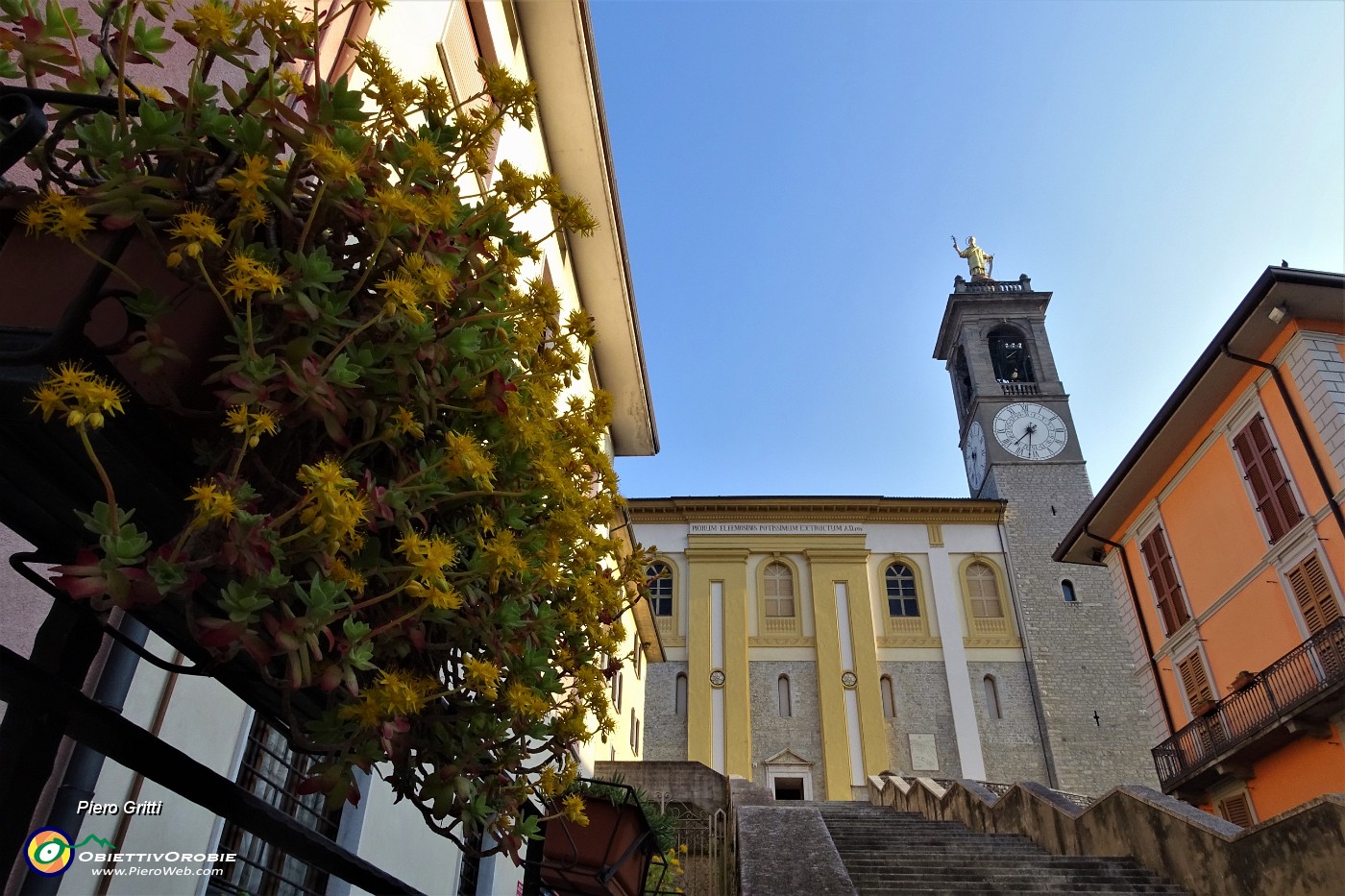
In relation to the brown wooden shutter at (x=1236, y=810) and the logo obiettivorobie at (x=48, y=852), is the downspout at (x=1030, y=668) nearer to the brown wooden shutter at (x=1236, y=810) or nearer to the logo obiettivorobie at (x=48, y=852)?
the brown wooden shutter at (x=1236, y=810)

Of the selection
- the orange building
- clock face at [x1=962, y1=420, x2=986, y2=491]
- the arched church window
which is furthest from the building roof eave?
the arched church window

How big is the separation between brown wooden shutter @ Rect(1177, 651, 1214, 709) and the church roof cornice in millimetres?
15564

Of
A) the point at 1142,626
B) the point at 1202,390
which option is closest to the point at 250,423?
the point at 1202,390

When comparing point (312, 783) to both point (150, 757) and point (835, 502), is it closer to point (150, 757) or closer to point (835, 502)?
point (150, 757)

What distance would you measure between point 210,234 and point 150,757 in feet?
2.63

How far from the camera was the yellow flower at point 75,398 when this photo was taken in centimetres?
99

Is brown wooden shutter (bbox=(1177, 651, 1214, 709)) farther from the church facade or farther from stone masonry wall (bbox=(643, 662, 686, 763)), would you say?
stone masonry wall (bbox=(643, 662, 686, 763))

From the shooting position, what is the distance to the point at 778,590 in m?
32.3

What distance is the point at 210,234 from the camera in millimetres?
1201

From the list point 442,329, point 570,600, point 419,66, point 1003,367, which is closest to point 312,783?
point 442,329

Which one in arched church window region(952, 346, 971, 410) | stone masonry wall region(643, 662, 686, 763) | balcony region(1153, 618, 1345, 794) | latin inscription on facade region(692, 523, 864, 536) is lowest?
balcony region(1153, 618, 1345, 794)

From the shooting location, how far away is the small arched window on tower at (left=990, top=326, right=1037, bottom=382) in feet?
126

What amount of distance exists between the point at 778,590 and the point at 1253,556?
18.2m

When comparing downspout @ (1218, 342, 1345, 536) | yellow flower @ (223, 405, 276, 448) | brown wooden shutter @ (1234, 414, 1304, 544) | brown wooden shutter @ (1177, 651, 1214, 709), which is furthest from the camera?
brown wooden shutter @ (1177, 651, 1214, 709)
